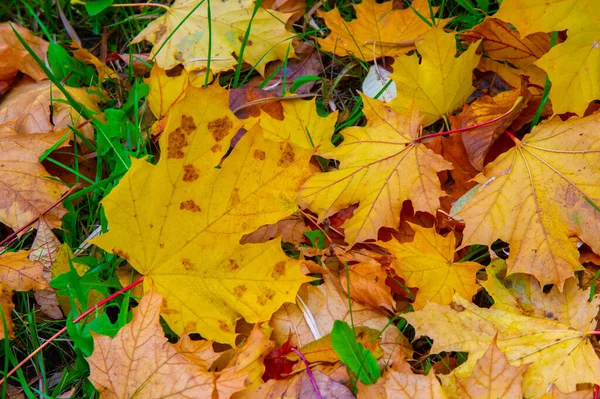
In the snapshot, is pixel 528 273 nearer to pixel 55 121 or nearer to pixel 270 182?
pixel 270 182

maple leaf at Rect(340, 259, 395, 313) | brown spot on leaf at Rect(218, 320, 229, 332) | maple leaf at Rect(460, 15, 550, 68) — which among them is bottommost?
brown spot on leaf at Rect(218, 320, 229, 332)

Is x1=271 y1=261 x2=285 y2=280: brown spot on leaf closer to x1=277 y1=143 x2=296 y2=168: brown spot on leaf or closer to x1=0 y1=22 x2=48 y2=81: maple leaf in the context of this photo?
x1=277 y1=143 x2=296 y2=168: brown spot on leaf

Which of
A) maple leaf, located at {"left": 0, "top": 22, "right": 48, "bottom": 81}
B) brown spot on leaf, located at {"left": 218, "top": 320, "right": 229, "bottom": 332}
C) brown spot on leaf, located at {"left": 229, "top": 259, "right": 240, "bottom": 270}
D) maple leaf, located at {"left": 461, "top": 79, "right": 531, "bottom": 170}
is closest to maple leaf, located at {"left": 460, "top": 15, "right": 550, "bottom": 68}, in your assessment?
maple leaf, located at {"left": 461, "top": 79, "right": 531, "bottom": 170}

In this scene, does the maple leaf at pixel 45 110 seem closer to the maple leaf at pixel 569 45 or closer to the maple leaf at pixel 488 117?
the maple leaf at pixel 488 117

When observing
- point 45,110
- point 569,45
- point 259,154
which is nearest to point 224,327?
point 259,154

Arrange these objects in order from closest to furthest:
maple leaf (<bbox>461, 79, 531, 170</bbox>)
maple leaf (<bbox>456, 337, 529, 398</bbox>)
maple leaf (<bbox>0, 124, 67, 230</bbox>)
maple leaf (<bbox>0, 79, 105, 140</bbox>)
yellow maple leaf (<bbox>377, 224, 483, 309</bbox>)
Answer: maple leaf (<bbox>456, 337, 529, 398</bbox>) < yellow maple leaf (<bbox>377, 224, 483, 309</bbox>) < maple leaf (<bbox>461, 79, 531, 170</bbox>) < maple leaf (<bbox>0, 124, 67, 230</bbox>) < maple leaf (<bbox>0, 79, 105, 140</bbox>)

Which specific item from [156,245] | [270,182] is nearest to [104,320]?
[156,245]
